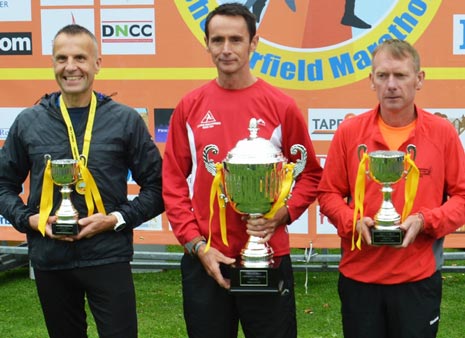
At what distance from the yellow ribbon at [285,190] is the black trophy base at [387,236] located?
38 centimetres

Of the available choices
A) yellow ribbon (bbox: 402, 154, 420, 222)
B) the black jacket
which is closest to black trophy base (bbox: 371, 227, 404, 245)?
yellow ribbon (bbox: 402, 154, 420, 222)

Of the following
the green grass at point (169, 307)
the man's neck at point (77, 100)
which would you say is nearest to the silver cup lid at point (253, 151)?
the man's neck at point (77, 100)

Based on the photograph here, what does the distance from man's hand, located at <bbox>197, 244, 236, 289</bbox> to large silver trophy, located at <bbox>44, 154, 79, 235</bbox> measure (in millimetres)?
540

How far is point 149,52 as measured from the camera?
5.29m

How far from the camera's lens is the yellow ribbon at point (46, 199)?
3.20 metres

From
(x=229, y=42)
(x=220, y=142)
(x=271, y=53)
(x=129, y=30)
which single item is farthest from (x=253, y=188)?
(x=129, y=30)

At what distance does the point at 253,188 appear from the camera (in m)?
2.98

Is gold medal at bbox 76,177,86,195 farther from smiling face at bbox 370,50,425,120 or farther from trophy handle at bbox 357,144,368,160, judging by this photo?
smiling face at bbox 370,50,425,120

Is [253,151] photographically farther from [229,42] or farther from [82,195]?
[82,195]

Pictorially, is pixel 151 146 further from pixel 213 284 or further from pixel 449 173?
pixel 449 173

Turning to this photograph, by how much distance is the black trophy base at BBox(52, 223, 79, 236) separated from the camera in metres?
3.14

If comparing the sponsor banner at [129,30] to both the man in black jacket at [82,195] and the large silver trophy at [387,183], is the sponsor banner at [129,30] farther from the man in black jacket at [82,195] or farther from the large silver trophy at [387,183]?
the large silver trophy at [387,183]

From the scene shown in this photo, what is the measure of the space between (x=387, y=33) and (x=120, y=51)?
5.95 feet

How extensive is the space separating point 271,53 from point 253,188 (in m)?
2.33
